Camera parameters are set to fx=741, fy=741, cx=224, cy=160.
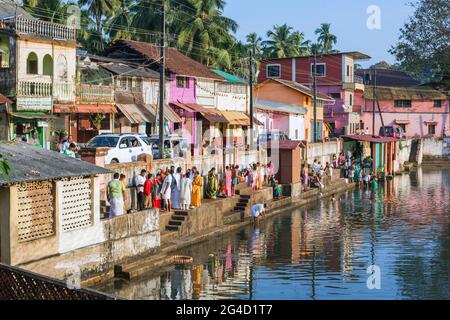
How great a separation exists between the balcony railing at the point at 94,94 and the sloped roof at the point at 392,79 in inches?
2324

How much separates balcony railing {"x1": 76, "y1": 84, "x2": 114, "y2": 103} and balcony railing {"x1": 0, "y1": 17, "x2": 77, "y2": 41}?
2641mm

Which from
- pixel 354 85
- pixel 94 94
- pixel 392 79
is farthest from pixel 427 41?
pixel 94 94

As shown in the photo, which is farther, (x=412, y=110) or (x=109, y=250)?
(x=412, y=110)

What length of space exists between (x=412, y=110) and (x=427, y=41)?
1439cm

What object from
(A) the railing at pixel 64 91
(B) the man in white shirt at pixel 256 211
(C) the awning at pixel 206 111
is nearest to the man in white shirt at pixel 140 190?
(B) the man in white shirt at pixel 256 211

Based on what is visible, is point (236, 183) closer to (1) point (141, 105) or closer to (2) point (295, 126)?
(1) point (141, 105)

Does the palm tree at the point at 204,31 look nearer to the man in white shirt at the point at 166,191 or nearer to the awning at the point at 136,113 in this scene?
the awning at the point at 136,113

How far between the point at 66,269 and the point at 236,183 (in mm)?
15976

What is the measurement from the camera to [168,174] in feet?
89.9

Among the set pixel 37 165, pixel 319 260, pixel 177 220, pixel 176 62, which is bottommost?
pixel 319 260

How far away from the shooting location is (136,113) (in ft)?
138

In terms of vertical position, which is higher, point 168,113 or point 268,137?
point 168,113

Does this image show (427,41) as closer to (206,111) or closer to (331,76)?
(331,76)

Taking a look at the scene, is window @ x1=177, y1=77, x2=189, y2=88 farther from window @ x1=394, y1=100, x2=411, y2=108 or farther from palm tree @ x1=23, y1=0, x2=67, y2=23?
window @ x1=394, y1=100, x2=411, y2=108
